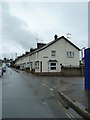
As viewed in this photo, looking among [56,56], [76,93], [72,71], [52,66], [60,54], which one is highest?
[60,54]

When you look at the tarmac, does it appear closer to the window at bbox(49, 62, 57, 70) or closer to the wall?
the window at bbox(49, 62, 57, 70)

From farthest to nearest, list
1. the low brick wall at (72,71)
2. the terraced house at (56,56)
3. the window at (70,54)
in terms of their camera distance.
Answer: the window at (70,54)
the terraced house at (56,56)
the low brick wall at (72,71)

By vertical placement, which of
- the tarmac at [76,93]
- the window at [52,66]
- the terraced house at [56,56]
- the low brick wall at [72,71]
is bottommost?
the tarmac at [76,93]

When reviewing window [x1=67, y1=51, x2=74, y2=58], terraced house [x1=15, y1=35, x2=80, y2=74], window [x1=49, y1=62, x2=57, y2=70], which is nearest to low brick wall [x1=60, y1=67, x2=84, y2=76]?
terraced house [x1=15, y1=35, x2=80, y2=74]

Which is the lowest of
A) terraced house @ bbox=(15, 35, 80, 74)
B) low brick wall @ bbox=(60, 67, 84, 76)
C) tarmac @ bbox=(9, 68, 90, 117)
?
tarmac @ bbox=(9, 68, 90, 117)

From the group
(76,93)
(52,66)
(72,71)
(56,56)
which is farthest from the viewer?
(56,56)

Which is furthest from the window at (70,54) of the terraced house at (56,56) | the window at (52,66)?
the window at (52,66)

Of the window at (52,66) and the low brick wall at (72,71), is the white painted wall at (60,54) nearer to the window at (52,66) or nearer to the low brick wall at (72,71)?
the window at (52,66)

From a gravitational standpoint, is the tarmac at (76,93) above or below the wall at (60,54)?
below

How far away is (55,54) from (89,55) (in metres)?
25.1

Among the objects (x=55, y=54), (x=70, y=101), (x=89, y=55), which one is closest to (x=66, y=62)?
(x=55, y=54)

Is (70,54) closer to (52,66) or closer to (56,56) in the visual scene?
(56,56)

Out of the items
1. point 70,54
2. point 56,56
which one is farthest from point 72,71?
point 70,54

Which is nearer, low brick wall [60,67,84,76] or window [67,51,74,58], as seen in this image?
low brick wall [60,67,84,76]
